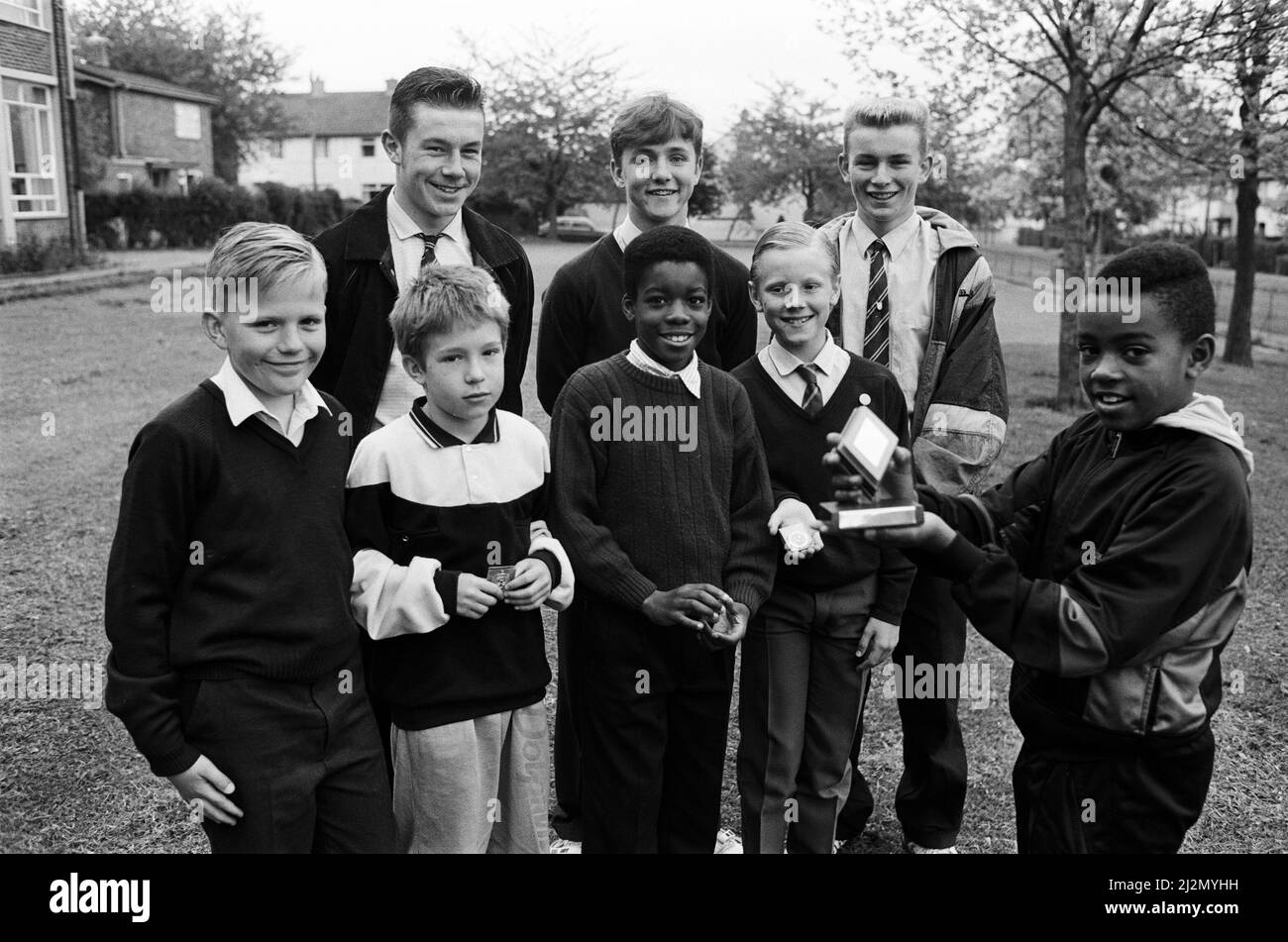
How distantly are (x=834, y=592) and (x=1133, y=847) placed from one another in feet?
3.61

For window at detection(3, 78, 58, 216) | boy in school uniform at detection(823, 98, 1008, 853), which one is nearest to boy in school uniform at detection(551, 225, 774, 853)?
boy in school uniform at detection(823, 98, 1008, 853)

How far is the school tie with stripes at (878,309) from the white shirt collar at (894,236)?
0.02 m

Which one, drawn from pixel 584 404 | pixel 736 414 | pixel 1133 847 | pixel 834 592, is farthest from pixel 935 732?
pixel 584 404

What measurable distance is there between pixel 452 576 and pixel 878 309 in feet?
6.06

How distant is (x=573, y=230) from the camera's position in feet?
147

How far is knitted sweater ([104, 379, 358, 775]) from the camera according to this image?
2.59 meters

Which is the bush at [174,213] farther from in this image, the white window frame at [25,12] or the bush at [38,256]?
the bush at [38,256]

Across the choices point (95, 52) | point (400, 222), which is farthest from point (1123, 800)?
point (95, 52)

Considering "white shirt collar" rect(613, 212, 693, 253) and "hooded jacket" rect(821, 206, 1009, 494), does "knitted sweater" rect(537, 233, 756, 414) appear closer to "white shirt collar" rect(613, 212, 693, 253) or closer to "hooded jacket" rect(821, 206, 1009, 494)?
"white shirt collar" rect(613, 212, 693, 253)

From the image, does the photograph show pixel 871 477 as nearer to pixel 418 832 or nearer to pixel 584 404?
pixel 584 404

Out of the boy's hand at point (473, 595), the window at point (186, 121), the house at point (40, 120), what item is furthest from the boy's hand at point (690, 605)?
the window at point (186, 121)

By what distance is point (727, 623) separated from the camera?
10.4ft

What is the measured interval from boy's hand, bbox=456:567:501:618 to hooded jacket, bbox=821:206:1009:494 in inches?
63.4

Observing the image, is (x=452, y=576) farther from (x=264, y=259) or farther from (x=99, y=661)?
(x=99, y=661)
